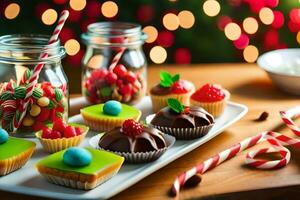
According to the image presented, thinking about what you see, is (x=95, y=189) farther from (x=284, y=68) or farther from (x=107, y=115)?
(x=284, y=68)

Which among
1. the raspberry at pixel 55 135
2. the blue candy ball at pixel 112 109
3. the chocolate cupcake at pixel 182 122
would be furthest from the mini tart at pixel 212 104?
the raspberry at pixel 55 135

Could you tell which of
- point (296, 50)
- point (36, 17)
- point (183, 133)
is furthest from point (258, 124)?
point (36, 17)

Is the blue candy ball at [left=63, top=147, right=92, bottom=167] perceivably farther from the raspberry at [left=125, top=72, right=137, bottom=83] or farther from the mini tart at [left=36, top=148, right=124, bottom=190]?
the raspberry at [left=125, top=72, right=137, bottom=83]

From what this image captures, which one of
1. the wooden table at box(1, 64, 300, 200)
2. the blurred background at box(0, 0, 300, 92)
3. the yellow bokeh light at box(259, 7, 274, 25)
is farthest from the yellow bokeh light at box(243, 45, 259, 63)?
the wooden table at box(1, 64, 300, 200)

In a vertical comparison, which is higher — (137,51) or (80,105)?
(137,51)

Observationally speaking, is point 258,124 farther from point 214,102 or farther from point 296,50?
point 296,50

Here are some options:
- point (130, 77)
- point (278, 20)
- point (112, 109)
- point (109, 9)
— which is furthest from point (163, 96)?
point (278, 20)

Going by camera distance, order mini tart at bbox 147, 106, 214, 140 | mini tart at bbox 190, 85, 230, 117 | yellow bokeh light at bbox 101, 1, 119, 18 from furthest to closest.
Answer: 1. yellow bokeh light at bbox 101, 1, 119, 18
2. mini tart at bbox 190, 85, 230, 117
3. mini tart at bbox 147, 106, 214, 140
